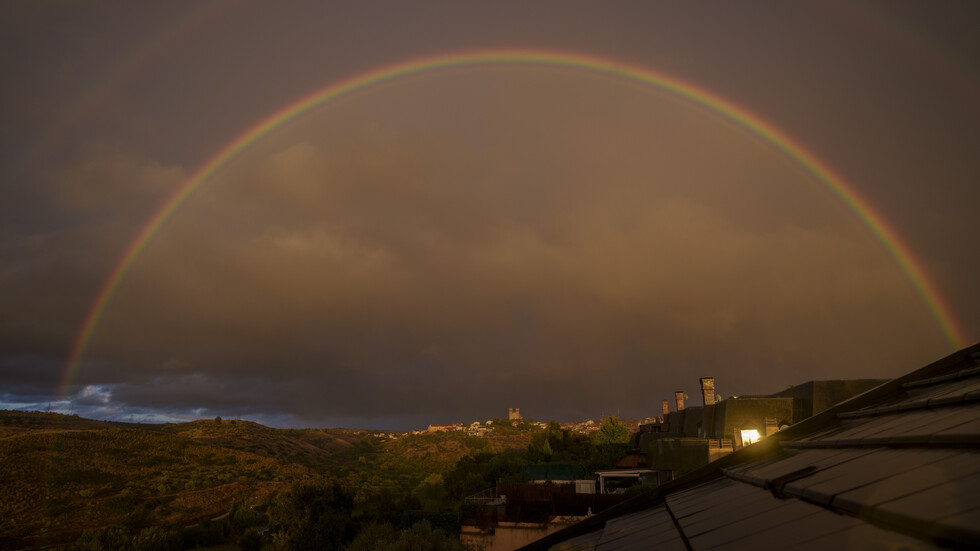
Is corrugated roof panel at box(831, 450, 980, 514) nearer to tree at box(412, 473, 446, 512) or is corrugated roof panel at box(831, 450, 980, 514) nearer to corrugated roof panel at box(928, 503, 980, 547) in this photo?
corrugated roof panel at box(928, 503, 980, 547)

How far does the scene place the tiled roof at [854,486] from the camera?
2.13 metres

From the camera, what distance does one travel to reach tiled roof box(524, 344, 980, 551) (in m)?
2.13

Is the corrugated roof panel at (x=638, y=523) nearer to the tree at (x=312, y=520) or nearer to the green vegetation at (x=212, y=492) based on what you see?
the green vegetation at (x=212, y=492)

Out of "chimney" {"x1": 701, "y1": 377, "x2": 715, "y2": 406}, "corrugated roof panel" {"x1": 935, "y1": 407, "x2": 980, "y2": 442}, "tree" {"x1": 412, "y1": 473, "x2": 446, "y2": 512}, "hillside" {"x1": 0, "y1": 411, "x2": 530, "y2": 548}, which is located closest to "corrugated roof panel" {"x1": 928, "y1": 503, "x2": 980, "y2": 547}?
"corrugated roof panel" {"x1": 935, "y1": 407, "x2": 980, "y2": 442}

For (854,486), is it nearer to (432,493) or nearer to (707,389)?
A: (707,389)

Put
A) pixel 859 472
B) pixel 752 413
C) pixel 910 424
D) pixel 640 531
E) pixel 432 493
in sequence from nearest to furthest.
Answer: pixel 859 472 → pixel 910 424 → pixel 640 531 → pixel 752 413 → pixel 432 493

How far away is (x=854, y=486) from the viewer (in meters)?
2.85

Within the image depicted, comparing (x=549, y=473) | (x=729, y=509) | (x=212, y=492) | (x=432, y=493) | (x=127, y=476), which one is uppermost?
(x=729, y=509)

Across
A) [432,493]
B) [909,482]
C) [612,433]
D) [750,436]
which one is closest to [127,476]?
[432,493]

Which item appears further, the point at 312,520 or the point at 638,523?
the point at 312,520

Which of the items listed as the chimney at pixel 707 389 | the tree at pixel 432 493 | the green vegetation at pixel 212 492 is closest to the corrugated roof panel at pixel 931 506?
the green vegetation at pixel 212 492

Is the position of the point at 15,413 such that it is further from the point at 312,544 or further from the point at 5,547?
the point at 312,544

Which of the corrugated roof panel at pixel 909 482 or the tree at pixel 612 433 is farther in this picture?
the tree at pixel 612 433

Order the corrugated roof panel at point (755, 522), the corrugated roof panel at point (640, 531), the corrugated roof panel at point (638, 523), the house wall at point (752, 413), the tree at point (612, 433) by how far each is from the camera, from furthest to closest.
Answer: the tree at point (612, 433) < the house wall at point (752, 413) < the corrugated roof panel at point (638, 523) < the corrugated roof panel at point (640, 531) < the corrugated roof panel at point (755, 522)
